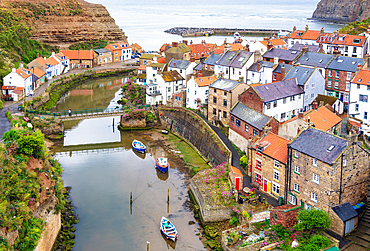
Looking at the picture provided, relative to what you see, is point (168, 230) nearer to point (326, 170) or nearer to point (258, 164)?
point (258, 164)

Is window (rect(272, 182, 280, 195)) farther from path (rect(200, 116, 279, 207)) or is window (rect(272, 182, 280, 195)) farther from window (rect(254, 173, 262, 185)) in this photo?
window (rect(254, 173, 262, 185))

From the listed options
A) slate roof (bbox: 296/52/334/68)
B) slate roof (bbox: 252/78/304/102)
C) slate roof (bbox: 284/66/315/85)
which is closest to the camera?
slate roof (bbox: 252/78/304/102)

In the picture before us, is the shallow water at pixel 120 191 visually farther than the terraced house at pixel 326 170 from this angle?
Yes

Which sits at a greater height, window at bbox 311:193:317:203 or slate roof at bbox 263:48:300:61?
slate roof at bbox 263:48:300:61

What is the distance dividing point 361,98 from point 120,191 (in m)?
28.7

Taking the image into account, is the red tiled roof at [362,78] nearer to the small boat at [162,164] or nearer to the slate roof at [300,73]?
the slate roof at [300,73]

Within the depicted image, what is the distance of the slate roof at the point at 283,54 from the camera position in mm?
61444

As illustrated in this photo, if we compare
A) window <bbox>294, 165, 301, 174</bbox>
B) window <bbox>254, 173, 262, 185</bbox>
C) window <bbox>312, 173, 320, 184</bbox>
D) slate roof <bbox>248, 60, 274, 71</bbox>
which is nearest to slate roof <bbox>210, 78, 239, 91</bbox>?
slate roof <bbox>248, 60, 274, 71</bbox>

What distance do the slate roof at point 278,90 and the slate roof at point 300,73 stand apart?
96cm

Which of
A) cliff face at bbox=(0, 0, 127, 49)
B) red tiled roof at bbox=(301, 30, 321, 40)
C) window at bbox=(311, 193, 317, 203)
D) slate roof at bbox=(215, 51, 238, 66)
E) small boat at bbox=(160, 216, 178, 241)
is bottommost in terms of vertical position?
small boat at bbox=(160, 216, 178, 241)

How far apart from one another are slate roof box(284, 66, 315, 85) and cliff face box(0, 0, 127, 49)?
3291 inches

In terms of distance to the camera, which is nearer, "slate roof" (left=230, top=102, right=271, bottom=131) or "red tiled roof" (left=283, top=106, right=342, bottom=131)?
"red tiled roof" (left=283, top=106, right=342, bottom=131)

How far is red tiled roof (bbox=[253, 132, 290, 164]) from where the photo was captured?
113ft

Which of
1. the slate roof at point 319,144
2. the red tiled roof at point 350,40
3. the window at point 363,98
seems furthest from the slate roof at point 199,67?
the slate roof at point 319,144
